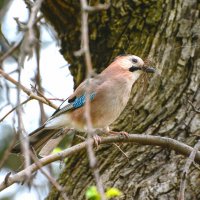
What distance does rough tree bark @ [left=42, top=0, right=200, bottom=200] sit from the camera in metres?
4.50

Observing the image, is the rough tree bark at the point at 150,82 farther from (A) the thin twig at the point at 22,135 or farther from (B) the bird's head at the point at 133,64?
(A) the thin twig at the point at 22,135

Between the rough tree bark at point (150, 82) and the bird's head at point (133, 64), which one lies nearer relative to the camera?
the rough tree bark at point (150, 82)

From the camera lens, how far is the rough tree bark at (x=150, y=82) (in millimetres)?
4496

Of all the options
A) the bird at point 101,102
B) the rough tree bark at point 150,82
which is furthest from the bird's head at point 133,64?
the rough tree bark at point 150,82

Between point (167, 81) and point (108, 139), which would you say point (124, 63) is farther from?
point (108, 139)

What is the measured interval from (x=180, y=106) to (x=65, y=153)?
56.7 inches

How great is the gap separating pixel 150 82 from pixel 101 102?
0.44 m

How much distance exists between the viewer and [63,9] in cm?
519

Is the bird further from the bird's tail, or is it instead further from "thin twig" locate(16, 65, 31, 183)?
"thin twig" locate(16, 65, 31, 183)

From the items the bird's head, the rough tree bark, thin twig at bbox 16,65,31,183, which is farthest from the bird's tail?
thin twig at bbox 16,65,31,183

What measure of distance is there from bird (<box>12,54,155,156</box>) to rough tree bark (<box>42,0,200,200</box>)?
0.38ft

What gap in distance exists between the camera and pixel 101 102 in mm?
5043

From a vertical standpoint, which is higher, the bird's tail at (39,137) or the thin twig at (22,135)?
the thin twig at (22,135)

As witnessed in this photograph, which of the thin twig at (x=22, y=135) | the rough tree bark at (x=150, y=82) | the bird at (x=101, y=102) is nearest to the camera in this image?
the thin twig at (x=22, y=135)
